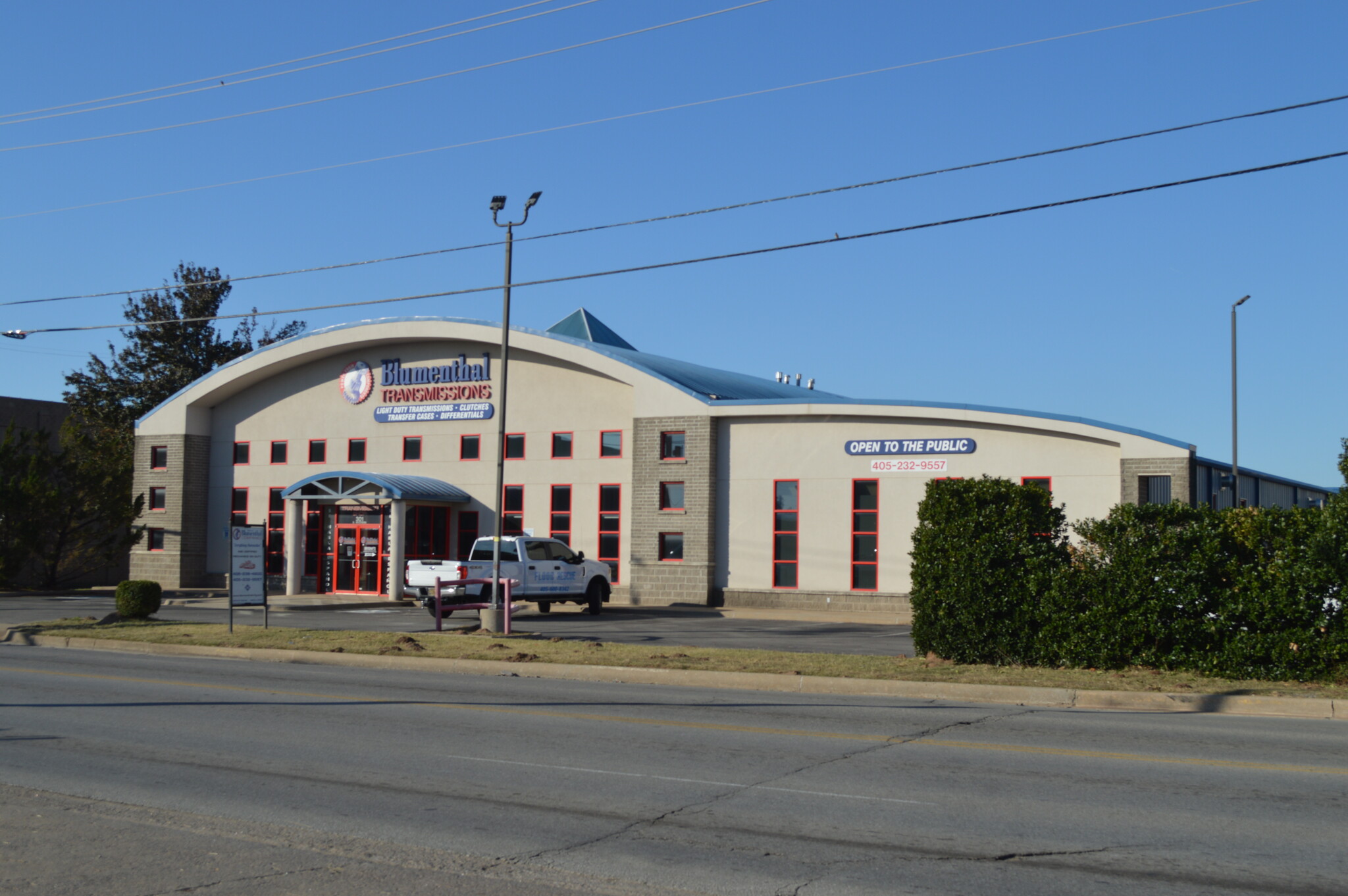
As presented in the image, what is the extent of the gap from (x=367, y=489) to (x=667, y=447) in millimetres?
9517

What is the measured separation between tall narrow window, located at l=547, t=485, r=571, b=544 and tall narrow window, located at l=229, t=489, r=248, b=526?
1305 centimetres

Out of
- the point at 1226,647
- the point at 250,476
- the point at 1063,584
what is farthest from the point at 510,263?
the point at 250,476

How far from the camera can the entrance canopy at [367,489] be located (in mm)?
36406

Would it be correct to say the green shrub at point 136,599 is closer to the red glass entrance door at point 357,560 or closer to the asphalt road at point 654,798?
the asphalt road at point 654,798


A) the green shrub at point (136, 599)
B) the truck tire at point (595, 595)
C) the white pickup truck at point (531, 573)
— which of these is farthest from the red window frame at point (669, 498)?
the green shrub at point (136, 599)

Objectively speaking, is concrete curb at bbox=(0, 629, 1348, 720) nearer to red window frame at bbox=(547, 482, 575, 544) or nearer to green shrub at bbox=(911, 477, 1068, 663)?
green shrub at bbox=(911, 477, 1068, 663)

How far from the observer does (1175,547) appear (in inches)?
625

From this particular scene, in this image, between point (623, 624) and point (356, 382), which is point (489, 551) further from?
point (356, 382)

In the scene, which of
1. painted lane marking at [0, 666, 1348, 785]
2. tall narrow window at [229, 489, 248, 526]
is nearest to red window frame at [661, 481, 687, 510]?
tall narrow window at [229, 489, 248, 526]

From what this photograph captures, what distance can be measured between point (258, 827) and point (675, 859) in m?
2.66

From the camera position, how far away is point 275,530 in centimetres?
4247

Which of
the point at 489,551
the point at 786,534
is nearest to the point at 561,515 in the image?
the point at 786,534

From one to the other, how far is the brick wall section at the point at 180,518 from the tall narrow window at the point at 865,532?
24.2m

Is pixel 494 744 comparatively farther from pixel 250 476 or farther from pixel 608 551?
pixel 250 476
